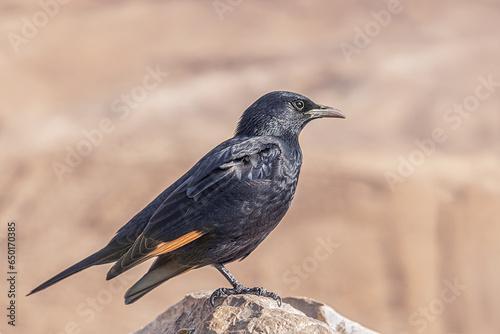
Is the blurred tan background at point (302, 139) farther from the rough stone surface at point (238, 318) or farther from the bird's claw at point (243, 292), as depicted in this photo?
the bird's claw at point (243, 292)

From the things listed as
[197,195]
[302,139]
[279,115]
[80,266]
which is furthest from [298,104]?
[302,139]

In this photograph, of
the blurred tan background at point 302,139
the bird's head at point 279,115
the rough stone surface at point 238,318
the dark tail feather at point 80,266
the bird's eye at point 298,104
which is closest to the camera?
the rough stone surface at point 238,318

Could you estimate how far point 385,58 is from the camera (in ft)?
47.6

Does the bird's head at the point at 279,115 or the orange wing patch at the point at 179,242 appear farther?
Answer: the bird's head at the point at 279,115

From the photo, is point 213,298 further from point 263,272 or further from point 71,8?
point 71,8

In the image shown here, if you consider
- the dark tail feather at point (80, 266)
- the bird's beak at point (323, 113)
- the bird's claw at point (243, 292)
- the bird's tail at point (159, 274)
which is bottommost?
the bird's claw at point (243, 292)

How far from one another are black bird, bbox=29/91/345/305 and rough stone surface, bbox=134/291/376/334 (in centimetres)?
17

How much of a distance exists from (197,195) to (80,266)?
1.09m

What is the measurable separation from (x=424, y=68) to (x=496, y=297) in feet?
18.5

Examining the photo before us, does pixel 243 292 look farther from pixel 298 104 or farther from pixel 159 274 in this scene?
pixel 298 104

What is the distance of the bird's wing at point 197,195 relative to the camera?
14.5 feet

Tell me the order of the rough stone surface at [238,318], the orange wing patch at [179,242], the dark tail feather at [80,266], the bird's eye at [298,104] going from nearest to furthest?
the rough stone surface at [238,318], the orange wing patch at [179,242], the dark tail feather at [80,266], the bird's eye at [298,104]

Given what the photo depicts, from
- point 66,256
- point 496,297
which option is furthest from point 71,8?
point 496,297

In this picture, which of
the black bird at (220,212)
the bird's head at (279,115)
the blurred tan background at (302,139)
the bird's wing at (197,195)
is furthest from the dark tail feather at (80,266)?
the blurred tan background at (302,139)
